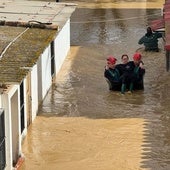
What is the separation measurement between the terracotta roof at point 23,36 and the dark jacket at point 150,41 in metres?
2.84

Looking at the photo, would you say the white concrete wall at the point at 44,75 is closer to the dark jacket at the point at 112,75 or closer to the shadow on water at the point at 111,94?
the shadow on water at the point at 111,94

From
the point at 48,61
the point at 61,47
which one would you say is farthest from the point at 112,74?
the point at 61,47

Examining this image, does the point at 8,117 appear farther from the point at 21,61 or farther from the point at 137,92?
the point at 137,92

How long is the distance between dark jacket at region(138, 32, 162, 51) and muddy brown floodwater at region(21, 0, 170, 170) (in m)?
0.28

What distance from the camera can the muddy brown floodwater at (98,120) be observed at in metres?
13.6

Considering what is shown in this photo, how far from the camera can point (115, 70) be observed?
18.7 metres

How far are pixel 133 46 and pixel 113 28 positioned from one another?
12.8ft

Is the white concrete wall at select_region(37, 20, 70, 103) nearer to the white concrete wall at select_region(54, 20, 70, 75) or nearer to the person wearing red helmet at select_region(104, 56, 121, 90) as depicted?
the white concrete wall at select_region(54, 20, 70, 75)

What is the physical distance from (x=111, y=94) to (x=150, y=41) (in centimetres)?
577

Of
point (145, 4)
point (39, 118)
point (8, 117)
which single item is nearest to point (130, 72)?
point (39, 118)

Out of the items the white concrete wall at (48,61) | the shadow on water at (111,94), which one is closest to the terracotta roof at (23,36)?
the white concrete wall at (48,61)

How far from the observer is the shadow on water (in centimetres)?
1492

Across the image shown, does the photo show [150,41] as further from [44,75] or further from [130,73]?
[44,75]

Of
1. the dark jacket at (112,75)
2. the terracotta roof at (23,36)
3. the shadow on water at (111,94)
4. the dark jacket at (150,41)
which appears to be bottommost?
the shadow on water at (111,94)
